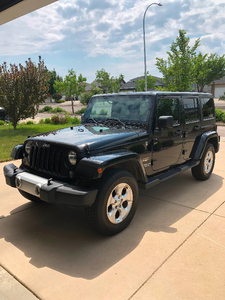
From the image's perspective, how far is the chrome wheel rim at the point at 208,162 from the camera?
17.4ft

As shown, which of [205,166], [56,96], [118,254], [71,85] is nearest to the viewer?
[118,254]

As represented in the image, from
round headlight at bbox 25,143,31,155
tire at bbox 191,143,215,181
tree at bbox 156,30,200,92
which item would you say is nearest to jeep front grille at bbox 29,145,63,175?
round headlight at bbox 25,143,31,155

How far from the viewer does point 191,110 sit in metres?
4.91

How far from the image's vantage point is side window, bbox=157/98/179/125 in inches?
→ 161

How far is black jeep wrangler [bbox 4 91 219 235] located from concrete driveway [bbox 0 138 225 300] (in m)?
0.34

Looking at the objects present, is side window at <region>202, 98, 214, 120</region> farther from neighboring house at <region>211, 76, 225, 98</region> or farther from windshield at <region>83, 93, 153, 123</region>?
neighboring house at <region>211, 76, 225, 98</region>

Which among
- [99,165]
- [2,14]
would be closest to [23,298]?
[99,165]

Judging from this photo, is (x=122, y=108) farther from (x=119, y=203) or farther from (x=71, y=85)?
(x=71, y=85)

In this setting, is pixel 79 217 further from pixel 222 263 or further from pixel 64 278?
pixel 222 263

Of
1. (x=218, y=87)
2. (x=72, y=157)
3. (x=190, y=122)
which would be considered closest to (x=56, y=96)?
(x=218, y=87)

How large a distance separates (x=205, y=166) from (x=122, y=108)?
2.28 m

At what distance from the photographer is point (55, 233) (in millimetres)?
3424

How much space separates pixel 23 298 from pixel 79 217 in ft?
5.32

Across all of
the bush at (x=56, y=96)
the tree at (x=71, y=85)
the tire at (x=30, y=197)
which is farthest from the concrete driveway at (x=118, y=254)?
the bush at (x=56, y=96)
